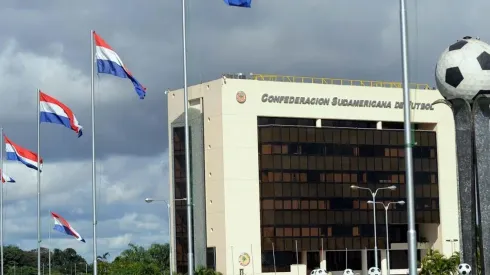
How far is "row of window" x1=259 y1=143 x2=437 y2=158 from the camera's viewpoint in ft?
376

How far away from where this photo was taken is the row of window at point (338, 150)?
11462cm

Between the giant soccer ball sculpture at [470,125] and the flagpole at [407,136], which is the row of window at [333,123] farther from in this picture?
the flagpole at [407,136]

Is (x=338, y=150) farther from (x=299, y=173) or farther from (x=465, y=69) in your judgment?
(x=465, y=69)

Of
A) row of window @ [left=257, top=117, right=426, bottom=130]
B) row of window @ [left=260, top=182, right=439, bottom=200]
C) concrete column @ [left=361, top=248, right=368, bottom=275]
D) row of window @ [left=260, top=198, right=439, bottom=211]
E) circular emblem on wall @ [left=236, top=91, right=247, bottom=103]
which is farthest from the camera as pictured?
concrete column @ [left=361, top=248, right=368, bottom=275]

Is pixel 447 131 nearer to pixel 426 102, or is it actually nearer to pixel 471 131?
pixel 426 102

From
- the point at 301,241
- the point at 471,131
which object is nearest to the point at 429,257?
the point at 301,241

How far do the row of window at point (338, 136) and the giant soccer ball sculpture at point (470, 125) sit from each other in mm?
64358

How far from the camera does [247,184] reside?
373 feet

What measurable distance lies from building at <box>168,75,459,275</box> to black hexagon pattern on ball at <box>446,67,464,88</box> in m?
64.6

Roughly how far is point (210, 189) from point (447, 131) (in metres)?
29.8

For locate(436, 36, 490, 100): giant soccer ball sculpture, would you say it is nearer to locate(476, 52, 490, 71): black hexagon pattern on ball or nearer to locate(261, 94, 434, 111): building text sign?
locate(476, 52, 490, 71): black hexagon pattern on ball

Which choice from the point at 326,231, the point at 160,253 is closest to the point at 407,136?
the point at 326,231

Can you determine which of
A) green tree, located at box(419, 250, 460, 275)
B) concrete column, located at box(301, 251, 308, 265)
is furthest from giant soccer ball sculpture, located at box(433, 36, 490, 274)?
concrete column, located at box(301, 251, 308, 265)

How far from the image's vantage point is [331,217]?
117 meters
